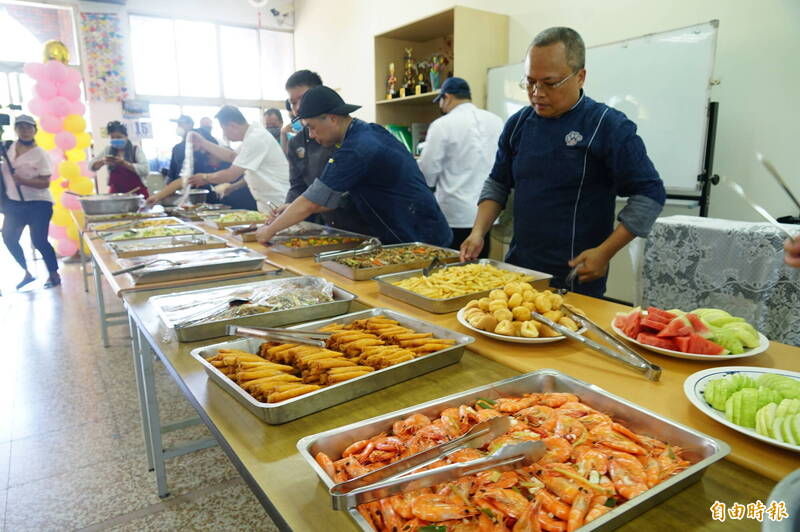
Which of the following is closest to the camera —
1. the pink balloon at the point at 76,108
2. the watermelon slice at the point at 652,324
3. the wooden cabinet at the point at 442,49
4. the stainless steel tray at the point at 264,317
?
the watermelon slice at the point at 652,324

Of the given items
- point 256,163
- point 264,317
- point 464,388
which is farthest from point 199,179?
point 464,388

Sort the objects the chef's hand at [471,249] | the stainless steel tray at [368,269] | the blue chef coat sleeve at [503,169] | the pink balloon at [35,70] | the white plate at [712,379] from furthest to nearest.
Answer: the pink balloon at [35,70]
the blue chef coat sleeve at [503,169]
the chef's hand at [471,249]
the stainless steel tray at [368,269]
the white plate at [712,379]

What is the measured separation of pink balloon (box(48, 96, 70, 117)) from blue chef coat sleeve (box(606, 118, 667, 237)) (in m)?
6.35

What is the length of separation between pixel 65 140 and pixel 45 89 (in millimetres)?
574

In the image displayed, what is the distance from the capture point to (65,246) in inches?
251

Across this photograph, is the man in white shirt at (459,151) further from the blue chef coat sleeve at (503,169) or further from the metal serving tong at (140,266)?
the metal serving tong at (140,266)

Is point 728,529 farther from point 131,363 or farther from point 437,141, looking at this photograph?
point 131,363

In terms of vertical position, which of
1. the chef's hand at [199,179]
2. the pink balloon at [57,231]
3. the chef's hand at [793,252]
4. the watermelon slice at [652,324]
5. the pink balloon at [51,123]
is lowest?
the pink balloon at [57,231]

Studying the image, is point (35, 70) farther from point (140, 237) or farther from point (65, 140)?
point (140, 237)

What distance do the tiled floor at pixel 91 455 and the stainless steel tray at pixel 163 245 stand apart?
913mm

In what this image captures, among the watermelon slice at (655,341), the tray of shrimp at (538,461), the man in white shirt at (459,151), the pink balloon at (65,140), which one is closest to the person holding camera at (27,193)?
Result: the pink balloon at (65,140)

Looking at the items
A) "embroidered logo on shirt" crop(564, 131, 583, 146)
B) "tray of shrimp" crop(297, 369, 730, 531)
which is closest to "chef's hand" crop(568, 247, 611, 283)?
"embroidered logo on shirt" crop(564, 131, 583, 146)

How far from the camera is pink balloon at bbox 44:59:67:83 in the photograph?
5.80 metres

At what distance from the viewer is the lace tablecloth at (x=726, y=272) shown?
2.39m
